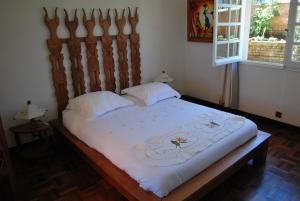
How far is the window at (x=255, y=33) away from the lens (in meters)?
3.04

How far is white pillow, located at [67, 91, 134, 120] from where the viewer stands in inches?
106

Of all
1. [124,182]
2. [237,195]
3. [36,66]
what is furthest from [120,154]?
[36,66]

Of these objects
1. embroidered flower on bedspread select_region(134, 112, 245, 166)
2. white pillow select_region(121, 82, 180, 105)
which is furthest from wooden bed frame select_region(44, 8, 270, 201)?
white pillow select_region(121, 82, 180, 105)

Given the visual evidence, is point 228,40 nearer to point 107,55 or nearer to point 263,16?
point 263,16

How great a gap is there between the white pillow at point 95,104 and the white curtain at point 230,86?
59.7 inches

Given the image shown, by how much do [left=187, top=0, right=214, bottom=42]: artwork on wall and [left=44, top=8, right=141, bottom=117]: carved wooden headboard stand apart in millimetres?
977

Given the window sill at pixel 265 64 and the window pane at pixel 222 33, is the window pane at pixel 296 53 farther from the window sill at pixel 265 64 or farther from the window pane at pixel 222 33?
the window pane at pixel 222 33

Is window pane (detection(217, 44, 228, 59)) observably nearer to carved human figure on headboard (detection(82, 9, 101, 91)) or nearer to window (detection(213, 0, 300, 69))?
window (detection(213, 0, 300, 69))

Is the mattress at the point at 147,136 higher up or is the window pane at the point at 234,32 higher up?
the window pane at the point at 234,32

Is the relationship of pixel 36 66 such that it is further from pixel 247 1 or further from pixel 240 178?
pixel 247 1

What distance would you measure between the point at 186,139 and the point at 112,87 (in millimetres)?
1571

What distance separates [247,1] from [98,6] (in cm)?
201

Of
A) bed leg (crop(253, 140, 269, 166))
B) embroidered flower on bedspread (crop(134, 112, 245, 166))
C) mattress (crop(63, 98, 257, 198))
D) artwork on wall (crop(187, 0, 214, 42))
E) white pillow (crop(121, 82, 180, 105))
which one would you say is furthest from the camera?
artwork on wall (crop(187, 0, 214, 42))

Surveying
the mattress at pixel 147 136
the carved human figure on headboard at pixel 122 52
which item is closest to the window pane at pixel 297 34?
the mattress at pixel 147 136
